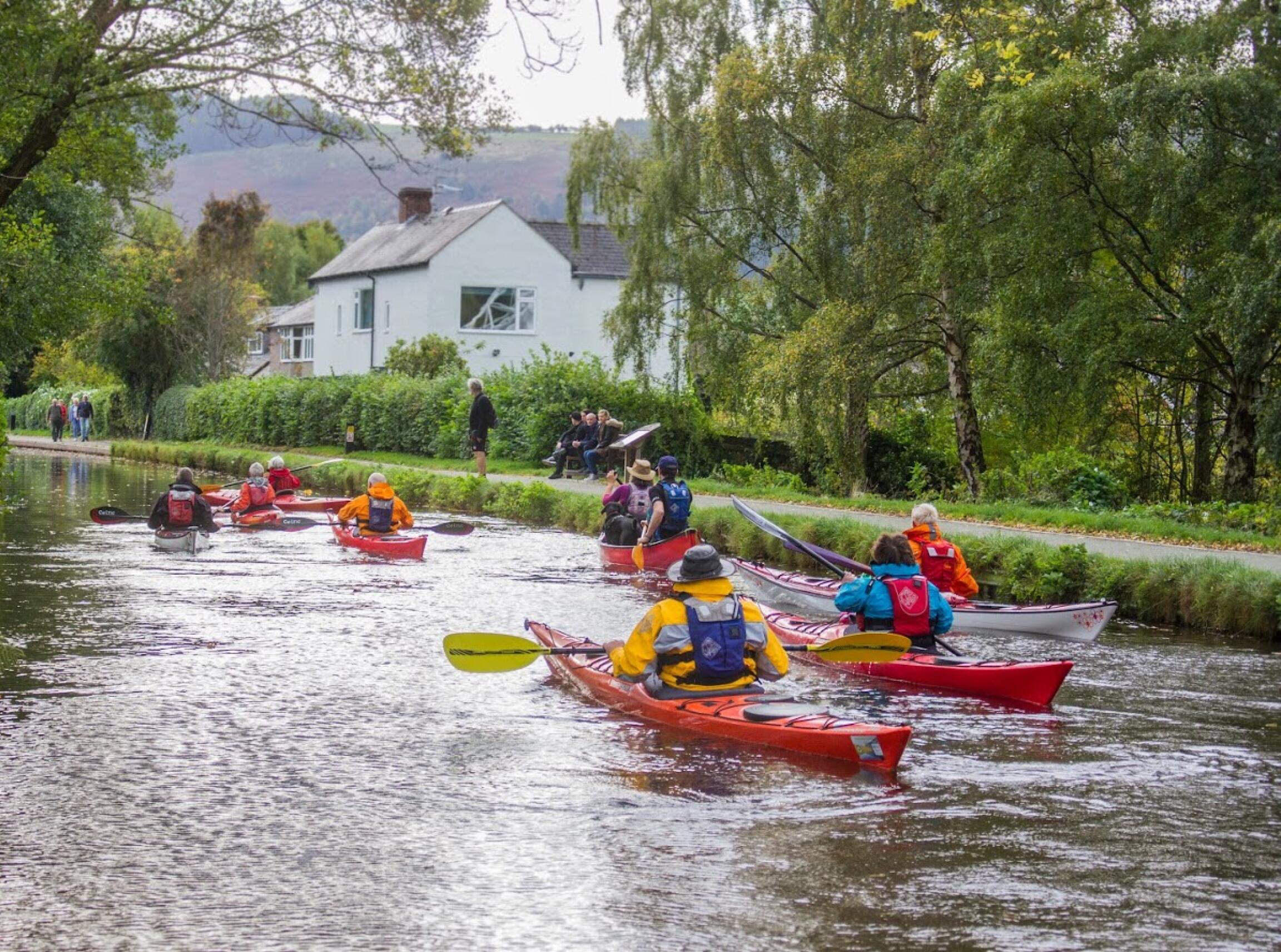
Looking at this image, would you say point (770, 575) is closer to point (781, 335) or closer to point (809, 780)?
point (809, 780)

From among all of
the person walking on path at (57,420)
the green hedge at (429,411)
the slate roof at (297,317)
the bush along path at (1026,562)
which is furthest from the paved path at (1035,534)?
the slate roof at (297,317)

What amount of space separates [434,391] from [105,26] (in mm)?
24593

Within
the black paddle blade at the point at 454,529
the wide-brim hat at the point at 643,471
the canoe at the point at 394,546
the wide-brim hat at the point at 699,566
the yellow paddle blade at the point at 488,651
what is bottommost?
the yellow paddle blade at the point at 488,651

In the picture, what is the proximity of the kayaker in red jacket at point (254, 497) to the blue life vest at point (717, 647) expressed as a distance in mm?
15396

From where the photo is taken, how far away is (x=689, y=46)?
3309 centimetres

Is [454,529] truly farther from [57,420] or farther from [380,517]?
[57,420]

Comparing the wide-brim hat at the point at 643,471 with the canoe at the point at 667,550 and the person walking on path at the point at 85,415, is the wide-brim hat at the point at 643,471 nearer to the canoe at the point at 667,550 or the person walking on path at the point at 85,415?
the canoe at the point at 667,550

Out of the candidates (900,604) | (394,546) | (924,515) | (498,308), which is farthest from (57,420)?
(900,604)

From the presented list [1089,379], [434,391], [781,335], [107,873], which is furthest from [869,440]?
[107,873]

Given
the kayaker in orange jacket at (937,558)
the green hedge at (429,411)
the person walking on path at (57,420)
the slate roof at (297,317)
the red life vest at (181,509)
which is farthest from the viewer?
the slate roof at (297,317)

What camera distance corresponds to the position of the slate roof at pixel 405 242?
52.2 metres

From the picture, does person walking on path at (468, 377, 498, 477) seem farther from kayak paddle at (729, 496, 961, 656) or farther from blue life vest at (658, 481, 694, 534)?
kayak paddle at (729, 496, 961, 656)

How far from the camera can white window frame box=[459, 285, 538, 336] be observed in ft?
170

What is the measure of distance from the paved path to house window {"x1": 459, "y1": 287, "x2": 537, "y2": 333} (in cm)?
2264
